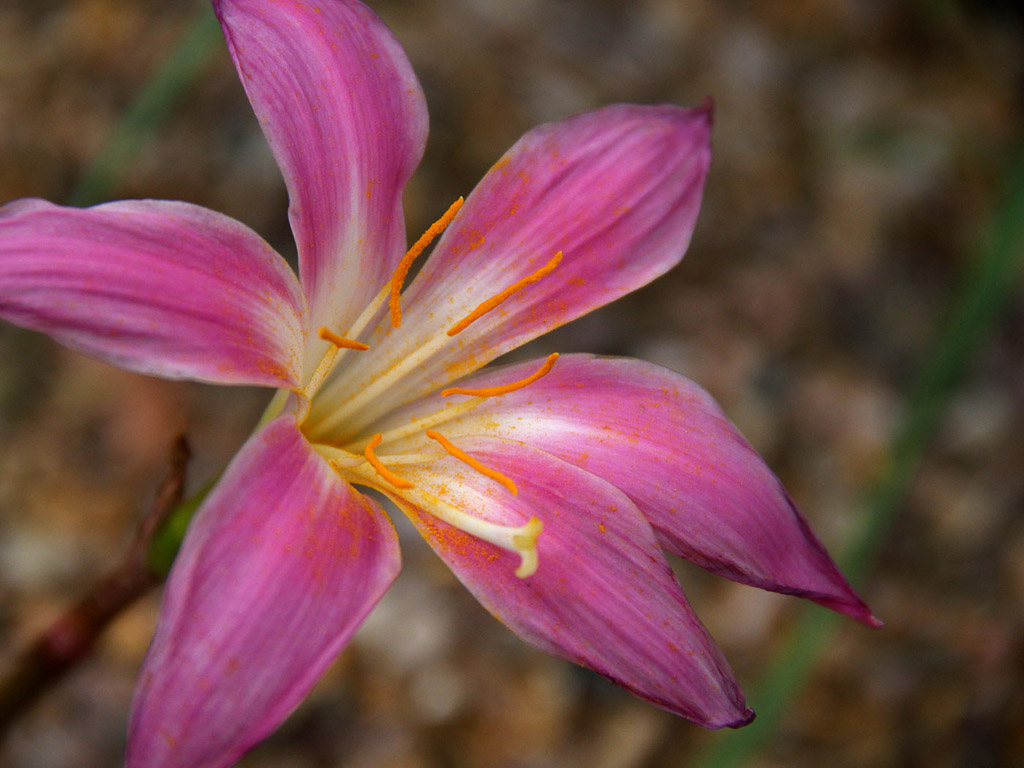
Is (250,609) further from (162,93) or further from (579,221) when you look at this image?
(162,93)

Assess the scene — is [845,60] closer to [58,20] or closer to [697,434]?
[58,20]

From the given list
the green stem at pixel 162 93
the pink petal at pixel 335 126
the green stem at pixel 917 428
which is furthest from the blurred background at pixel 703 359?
the pink petal at pixel 335 126

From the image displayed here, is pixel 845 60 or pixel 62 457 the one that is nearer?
pixel 62 457

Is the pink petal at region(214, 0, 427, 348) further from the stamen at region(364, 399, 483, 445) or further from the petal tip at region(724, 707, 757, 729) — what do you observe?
the petal tip at region(724, 707, 757, 729)

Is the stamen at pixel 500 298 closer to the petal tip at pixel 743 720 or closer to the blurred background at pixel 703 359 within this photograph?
the petal tip at pixel 743 720

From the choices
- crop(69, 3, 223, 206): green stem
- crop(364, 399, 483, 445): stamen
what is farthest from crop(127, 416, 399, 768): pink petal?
crop(69, 3, 223, 206): green stem

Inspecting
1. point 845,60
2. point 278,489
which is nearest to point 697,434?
point 278,489

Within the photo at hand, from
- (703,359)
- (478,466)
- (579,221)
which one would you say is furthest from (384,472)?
(703,359)
